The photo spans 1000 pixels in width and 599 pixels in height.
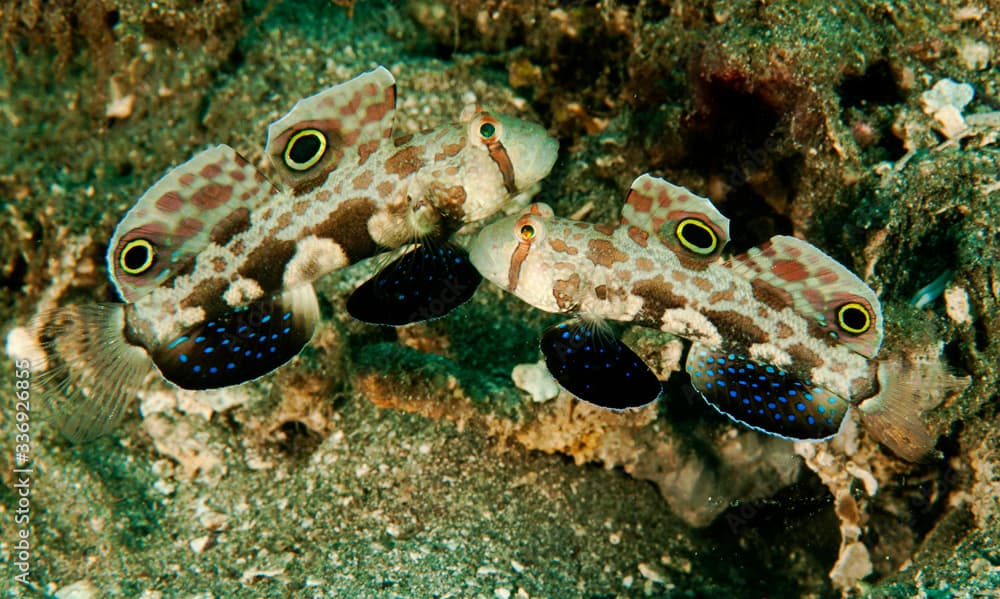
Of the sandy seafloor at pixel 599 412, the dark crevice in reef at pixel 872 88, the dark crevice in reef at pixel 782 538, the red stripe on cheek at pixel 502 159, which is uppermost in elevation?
the dark crevice in reef at pixel 872 88

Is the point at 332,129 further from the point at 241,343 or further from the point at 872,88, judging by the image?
the point at 872,88

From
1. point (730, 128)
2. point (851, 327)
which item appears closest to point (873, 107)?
point (730, 128)

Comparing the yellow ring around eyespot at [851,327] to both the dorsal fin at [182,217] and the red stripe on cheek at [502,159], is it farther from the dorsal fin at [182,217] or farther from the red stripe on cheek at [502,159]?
the dorsal fin at [182,217]

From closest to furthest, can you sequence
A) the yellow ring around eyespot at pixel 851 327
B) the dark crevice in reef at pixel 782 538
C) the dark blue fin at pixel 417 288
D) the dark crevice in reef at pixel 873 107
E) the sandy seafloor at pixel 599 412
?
the yellow ring around eyespot at pixel 851 327, the dark blue fin at pixel 417 288, the sandy seafloor at pixel 599 412, the dark crevice in reef at pixel 873 107, the dark crevice in reef at pixel 782 538

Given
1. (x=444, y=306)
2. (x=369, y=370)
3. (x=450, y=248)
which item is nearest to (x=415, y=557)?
(x=369, y=370)

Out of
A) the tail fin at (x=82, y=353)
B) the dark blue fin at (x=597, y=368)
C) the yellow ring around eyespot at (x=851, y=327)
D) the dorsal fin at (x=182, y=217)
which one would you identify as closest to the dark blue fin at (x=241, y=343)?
the tail fin at (x=82, y=353)

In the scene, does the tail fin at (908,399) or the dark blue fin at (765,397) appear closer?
the tail fin at (908,399)

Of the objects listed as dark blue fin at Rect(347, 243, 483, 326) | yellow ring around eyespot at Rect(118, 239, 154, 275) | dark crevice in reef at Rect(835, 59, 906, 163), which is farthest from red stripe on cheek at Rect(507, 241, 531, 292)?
Answer: dark crevice in reef at Rect(835, 59, 906, 163)
